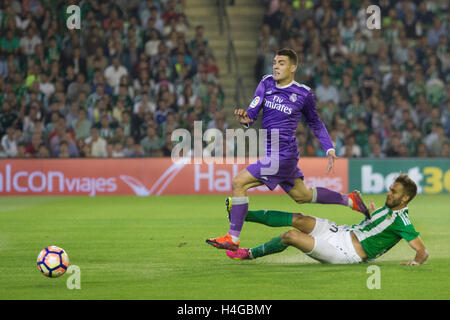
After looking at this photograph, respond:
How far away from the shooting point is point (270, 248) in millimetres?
8234

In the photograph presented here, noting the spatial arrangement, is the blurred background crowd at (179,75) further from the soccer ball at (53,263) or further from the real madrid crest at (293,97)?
the soccer ball at (53,263)

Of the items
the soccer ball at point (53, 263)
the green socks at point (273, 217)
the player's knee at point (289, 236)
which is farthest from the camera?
the green socks at point (273, 217)

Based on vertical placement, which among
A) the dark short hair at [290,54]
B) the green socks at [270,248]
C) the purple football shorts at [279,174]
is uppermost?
the dark short hair at [290,54]

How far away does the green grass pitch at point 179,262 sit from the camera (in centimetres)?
704

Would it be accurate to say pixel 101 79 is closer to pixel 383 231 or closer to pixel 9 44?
pixel 9 44

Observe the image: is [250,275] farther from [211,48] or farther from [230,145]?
[211,48]

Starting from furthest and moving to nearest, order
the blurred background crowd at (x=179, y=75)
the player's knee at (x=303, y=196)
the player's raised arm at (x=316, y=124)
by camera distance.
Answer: the blurred background crowd at (x=179, y=75)
the player's knee at (x=303, y=196)
the player's raised arm at (x=316, y=124)

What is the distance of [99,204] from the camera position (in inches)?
627

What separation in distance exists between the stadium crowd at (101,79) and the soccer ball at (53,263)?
34.8ft

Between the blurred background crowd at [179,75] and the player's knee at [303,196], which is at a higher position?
the blurred background crowd at [179,75]

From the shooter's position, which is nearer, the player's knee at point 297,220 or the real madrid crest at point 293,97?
the player's knee at point 297,220

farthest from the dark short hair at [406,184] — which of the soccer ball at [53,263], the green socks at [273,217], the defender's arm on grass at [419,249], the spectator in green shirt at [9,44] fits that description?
the spectator in green shirt at [9,44]

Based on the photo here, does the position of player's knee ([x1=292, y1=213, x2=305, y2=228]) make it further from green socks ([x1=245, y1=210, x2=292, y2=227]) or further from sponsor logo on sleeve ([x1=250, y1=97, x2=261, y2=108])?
sponsor logo on sleeve ([x1=250, y1=97, x2=261, y2=108])

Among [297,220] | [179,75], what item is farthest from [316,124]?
[179,75]
